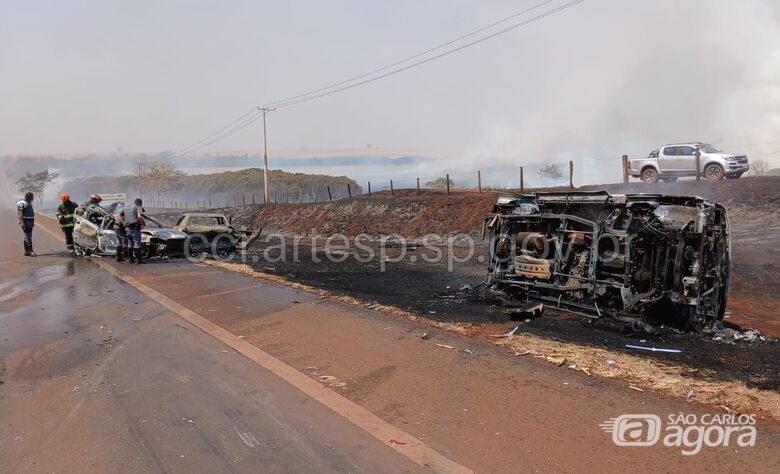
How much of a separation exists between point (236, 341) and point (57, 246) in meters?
16.4

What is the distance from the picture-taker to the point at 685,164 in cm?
2036

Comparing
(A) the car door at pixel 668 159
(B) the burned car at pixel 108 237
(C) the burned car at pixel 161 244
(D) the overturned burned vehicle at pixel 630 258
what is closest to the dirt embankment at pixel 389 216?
(A) the car door at pixel 668 159

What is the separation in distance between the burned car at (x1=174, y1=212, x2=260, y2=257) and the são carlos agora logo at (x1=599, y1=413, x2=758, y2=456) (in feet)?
44.8

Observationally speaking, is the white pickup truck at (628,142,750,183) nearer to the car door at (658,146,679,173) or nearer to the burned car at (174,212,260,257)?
the car door at (658,146,679,173)

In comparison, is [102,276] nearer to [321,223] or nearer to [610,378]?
[610,378]

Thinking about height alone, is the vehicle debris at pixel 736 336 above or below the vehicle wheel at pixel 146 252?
below

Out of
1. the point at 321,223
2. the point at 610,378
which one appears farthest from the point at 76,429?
the point at 321,223

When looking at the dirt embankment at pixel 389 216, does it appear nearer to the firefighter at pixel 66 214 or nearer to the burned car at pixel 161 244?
the burned car at pixel 161 244

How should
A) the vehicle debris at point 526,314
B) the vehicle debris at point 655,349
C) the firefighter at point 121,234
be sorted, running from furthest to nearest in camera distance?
the firefighter at point 121,234 < the vehicle debris at point 526,314 < the vehicle debris at point 655,349

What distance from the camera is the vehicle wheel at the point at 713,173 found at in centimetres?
1958

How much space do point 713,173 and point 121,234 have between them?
66.3 feet

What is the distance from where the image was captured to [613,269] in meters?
7.22

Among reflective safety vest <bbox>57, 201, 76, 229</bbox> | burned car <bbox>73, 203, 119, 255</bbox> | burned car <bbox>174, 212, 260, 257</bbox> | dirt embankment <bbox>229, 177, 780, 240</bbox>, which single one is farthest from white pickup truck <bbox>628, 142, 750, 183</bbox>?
reflective safety vest <bbox>57, 201, 76, 229</bbox>

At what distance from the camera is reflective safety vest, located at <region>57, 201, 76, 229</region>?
1594 centimetres
